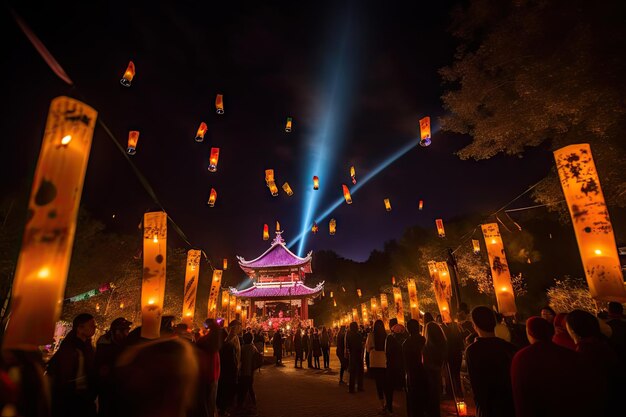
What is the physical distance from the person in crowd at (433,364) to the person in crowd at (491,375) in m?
2.22

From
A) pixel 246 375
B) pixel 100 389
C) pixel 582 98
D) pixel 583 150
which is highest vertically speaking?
pixel 582 98

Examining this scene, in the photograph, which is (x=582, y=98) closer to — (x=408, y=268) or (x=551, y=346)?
(x=551, y=346)

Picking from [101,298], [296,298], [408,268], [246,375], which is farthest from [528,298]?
[101,298]

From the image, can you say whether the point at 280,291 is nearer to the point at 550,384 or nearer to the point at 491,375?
the point at 491,375

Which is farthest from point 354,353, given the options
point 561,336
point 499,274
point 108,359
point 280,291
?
point 280,291

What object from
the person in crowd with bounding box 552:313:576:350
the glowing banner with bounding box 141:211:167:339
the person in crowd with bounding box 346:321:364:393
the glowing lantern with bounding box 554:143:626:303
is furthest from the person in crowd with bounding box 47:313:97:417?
the glowing lantern with bounding box 554:143:626:303

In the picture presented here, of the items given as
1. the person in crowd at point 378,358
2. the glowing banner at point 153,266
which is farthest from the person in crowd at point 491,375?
the glowing banner at point 153,266

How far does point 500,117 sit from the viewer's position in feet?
31.0

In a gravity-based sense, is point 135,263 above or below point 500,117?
below

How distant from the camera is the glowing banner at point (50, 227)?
127 inches

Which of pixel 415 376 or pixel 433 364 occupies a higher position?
pixel 433 364

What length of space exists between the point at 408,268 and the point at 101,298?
2463 cm

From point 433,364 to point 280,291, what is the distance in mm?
30533

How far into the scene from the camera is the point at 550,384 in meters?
2.51
